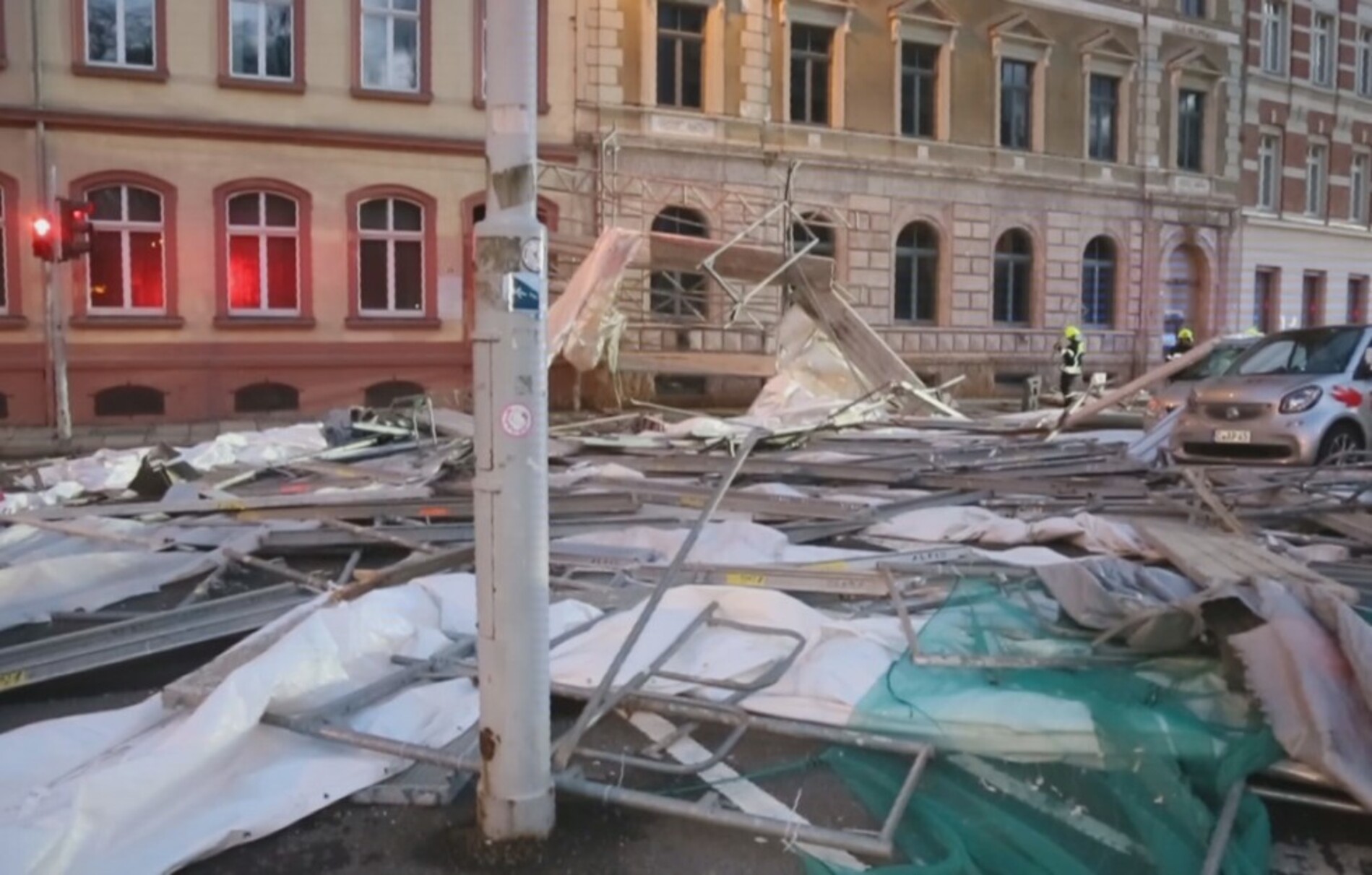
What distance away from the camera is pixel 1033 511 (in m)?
A: 9.05

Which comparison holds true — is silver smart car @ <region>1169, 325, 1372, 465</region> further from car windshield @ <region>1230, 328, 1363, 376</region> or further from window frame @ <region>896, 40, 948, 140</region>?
window frame @ <region>896, 40, 948, 140</region>

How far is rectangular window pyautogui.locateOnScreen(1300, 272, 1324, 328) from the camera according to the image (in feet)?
117

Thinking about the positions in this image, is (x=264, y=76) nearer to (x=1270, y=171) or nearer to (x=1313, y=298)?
(x=1270, y=171)

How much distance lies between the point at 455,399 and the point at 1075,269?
16.7 m

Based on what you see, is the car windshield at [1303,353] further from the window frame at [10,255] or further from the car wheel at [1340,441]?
the window frame at [10,255]

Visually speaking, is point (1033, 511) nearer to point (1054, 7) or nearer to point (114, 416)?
point (114, 416)

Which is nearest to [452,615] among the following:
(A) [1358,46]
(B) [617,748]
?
(B) [617,748]

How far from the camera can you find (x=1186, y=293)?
31.7 m

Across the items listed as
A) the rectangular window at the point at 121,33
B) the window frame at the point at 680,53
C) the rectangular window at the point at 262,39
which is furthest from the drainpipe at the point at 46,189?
the window frame at the point at 680,53

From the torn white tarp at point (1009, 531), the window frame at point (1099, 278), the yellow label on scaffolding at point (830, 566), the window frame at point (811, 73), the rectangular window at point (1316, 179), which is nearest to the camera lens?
the yellow label on scaffolding at point (830, 566)

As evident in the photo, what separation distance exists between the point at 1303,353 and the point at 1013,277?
644 inches

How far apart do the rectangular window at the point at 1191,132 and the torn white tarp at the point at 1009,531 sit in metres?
26.4

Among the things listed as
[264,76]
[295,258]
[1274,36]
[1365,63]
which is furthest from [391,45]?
[1365,63]

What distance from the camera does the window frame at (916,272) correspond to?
2675 cm
